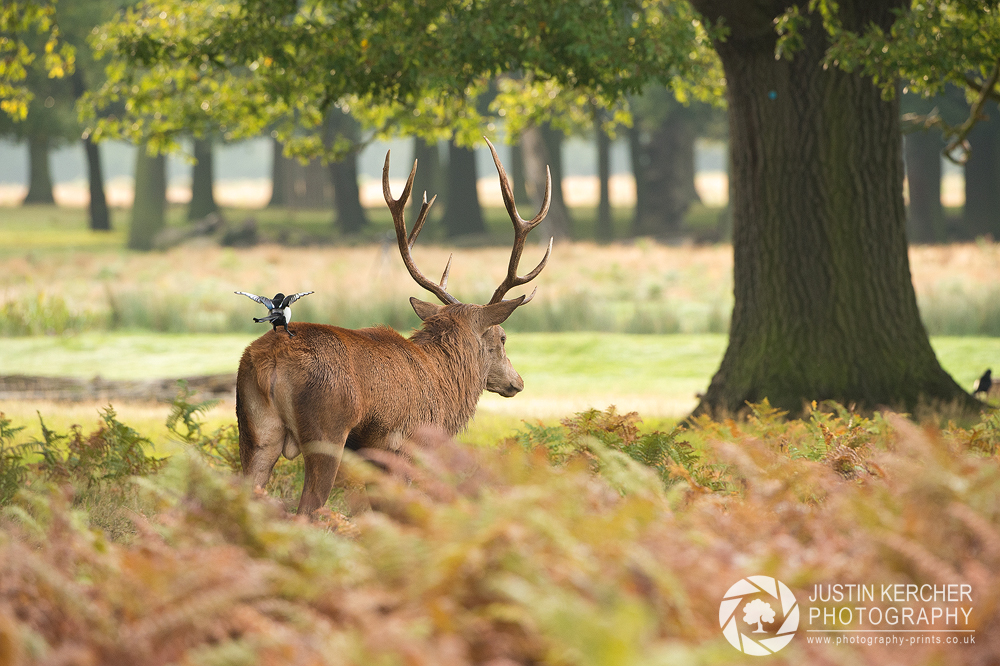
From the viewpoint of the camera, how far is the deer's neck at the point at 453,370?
5.74m

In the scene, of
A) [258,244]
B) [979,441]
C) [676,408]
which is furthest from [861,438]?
[258,244]

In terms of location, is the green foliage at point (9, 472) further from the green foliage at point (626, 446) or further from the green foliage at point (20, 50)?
the green foliage at point (20, 50)

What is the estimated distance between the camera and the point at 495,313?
6109 millimetres

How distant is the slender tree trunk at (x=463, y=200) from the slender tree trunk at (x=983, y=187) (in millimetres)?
18435

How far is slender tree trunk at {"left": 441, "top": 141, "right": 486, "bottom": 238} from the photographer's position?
40844 millimetres

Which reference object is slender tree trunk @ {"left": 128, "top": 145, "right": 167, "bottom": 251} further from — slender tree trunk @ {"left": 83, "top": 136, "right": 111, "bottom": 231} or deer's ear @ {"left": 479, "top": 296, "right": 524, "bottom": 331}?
deer's ear @ {"left": 479, "top": 296, "right": 524, "bottom": 331}

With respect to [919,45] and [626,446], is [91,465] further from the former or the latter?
[919,45]

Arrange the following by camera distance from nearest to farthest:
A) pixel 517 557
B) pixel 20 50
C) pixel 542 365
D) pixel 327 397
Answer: pixel 517 557 < pixel 327 397 < pixel 20 50 < pixel 542 365

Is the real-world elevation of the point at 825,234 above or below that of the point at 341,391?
above

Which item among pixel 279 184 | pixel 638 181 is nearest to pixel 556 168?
pixel 638 181

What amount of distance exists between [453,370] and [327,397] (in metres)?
1.28

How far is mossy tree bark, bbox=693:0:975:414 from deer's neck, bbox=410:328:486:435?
11.2ft

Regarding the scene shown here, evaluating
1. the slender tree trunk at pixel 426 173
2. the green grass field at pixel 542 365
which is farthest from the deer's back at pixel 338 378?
the slender tree trunk at pixel 426 173

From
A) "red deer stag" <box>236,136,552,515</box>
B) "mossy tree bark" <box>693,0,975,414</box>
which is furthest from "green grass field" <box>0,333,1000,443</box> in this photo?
"red deer stag" <box>236,136,552,515</box>
